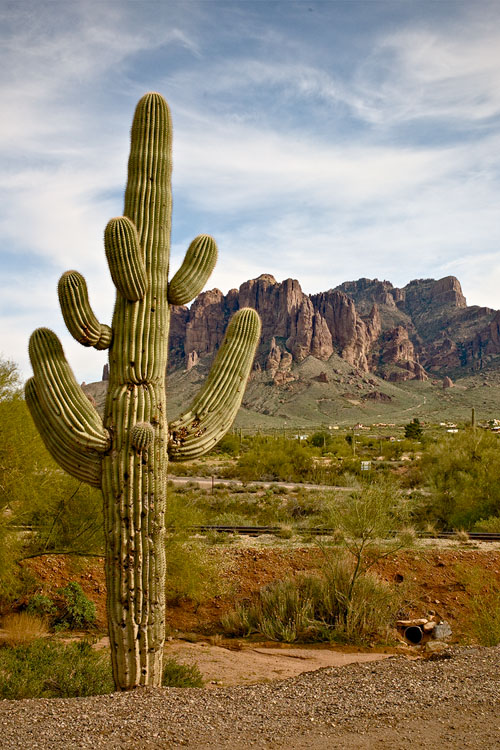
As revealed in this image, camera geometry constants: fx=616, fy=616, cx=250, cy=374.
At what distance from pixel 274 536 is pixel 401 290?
17653 cm

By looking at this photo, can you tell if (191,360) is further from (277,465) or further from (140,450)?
(140,450)

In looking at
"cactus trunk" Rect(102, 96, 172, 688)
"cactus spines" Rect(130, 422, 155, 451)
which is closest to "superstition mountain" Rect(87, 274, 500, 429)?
"cactus trunk" Rect(102, 96, 172, 688)

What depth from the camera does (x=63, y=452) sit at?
6.94 metres

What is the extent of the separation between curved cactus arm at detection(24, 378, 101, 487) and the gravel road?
7.48 feet

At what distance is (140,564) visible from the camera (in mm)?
6633

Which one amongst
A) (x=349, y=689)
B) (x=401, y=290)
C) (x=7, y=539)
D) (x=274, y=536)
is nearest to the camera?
(x=349, y=689)

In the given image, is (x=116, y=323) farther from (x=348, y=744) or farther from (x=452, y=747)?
(x=452, y=747)

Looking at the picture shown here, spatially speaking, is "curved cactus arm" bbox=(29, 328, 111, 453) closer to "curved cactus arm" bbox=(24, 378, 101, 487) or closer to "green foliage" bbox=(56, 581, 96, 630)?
"curved cactus arm" bbox=(24, 378, 101, 487)

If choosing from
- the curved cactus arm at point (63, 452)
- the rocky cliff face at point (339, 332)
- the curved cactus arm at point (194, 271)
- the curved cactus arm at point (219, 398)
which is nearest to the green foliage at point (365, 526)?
the curved cactus arm at point (219, 398)

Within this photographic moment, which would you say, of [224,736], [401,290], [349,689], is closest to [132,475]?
[224,736]

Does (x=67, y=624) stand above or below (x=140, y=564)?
below

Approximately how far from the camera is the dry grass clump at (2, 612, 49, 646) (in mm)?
10781

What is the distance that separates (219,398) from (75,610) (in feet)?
23.6

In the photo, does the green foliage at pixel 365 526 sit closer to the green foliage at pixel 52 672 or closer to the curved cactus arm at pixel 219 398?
the green foliage at pixel 52 672
